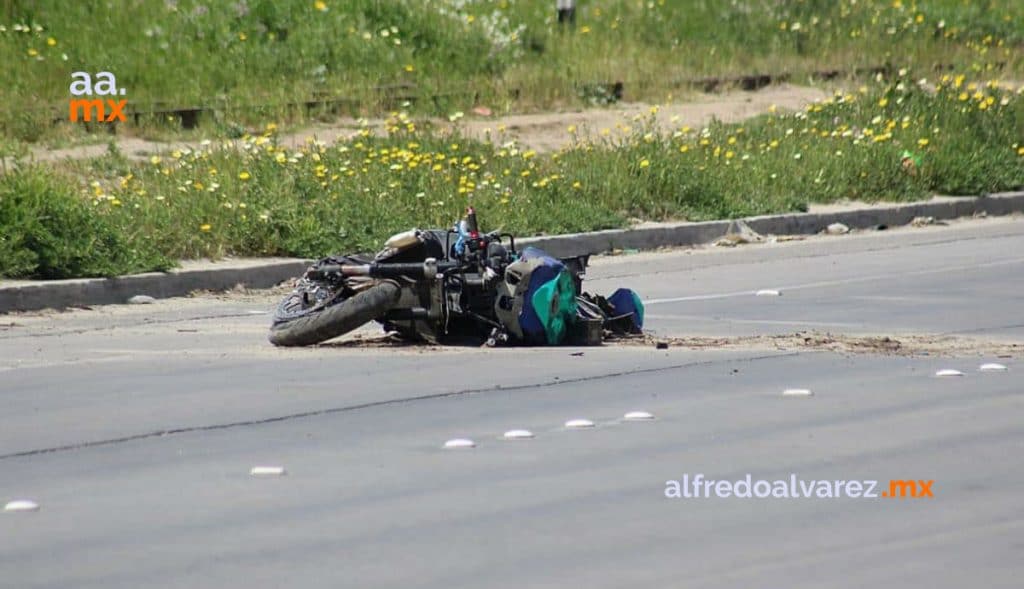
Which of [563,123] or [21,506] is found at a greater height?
[563,123]

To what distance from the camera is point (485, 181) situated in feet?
61.2

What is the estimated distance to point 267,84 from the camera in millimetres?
24469

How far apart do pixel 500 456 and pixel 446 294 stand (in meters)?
3.07

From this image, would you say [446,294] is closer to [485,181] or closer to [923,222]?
[485,181]

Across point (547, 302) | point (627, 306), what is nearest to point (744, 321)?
point (627, 306)

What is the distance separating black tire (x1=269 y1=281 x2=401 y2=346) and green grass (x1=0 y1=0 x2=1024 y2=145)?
1023 cm

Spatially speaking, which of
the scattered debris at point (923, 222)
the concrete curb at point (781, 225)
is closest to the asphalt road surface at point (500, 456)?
the concrete curb at point (781, 225)

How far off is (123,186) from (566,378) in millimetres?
7808

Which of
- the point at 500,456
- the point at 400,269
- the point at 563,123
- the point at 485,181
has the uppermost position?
the point at 563,123

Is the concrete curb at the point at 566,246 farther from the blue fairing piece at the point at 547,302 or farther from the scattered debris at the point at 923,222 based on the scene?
the blue fairing piece at the point at 547,302

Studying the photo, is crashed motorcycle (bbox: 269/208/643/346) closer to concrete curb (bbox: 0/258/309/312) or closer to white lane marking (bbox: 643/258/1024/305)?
concrete curb (bbox: 0/258/309/312)

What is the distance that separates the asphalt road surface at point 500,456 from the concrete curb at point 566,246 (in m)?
0.43

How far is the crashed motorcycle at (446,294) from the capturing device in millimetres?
10891

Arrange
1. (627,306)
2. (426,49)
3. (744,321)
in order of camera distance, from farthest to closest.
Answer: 1. (426,49)
2. (744,321)
3. (627,306)
